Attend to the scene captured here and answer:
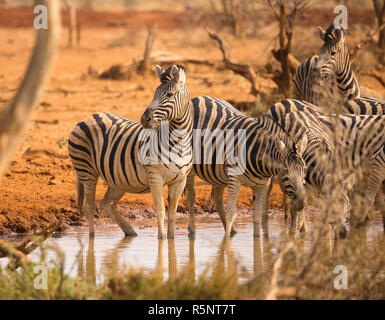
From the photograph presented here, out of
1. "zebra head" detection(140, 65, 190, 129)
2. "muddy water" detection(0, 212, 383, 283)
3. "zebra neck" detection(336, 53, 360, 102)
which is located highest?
"zebra neck" detection(336, 53, 360, 102)

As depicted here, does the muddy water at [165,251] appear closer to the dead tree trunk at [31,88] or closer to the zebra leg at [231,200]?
the zebra leg at [231,200]

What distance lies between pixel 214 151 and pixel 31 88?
224 inches

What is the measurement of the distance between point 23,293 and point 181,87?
159 inches

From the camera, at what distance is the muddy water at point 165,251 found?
27.0 ft

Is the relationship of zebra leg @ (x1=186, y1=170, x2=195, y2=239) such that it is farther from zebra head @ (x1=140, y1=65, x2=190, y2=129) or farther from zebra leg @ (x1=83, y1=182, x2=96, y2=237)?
zebra leg @ (x1=83, y1=182, x2=96, y2=237)

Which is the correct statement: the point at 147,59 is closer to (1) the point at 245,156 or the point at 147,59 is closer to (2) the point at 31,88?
(1) the point at 245,156

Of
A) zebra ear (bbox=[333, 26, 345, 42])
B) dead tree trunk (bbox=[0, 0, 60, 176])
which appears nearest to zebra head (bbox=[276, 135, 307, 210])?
zebra ear (bbox=[333, 26, 345, 42])

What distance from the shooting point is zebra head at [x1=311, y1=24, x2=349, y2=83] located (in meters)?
11.3

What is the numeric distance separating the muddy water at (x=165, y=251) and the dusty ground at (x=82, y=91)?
102 cm

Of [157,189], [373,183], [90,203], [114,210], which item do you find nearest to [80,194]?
[90,203]

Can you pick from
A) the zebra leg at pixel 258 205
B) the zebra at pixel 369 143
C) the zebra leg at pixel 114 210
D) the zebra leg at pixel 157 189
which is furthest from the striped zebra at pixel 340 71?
the zebra leg at pixel 114 210

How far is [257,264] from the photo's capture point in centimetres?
850

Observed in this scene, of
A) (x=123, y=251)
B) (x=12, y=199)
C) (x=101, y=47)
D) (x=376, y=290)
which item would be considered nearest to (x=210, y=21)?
(x=101, y=47)

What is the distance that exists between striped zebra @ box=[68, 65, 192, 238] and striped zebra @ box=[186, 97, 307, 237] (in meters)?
0.52
